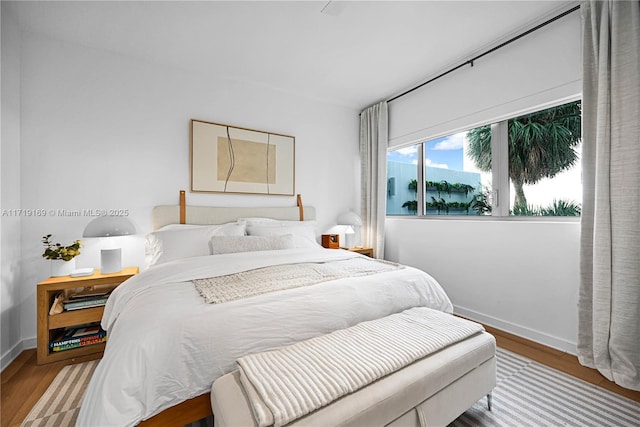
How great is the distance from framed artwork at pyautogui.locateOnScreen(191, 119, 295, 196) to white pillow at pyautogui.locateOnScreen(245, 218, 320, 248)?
463mm

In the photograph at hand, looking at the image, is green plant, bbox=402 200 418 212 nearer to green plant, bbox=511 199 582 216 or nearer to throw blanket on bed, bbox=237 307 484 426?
green plant, bbox=511 199 582 216

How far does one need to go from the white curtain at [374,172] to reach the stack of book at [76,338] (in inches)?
118

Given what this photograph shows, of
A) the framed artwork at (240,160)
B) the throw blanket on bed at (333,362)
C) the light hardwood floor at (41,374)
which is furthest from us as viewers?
the framed artwork at (240,160)

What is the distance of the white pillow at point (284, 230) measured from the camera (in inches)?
114

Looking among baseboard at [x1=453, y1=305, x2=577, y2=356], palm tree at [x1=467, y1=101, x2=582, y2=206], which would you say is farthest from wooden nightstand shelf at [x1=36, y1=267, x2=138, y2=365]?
palm tree at [x1=467, y1=101, x2=582, y2=206]

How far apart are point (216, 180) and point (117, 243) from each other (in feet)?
3.68

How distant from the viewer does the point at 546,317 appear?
2.32 metres

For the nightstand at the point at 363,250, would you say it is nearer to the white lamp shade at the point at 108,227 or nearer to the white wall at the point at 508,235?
the white wall at the point at 508,235

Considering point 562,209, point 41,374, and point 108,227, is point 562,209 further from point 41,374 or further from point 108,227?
point 41,374

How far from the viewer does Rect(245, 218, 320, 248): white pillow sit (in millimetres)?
2895

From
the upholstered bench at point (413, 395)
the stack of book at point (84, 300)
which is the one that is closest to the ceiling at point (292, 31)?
the stack of book at point (84, 300)

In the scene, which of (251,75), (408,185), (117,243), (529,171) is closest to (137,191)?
(117,243)

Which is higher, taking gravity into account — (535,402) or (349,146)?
(349,146)

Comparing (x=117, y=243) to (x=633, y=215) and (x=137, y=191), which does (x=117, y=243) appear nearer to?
(x=137, y=191)
